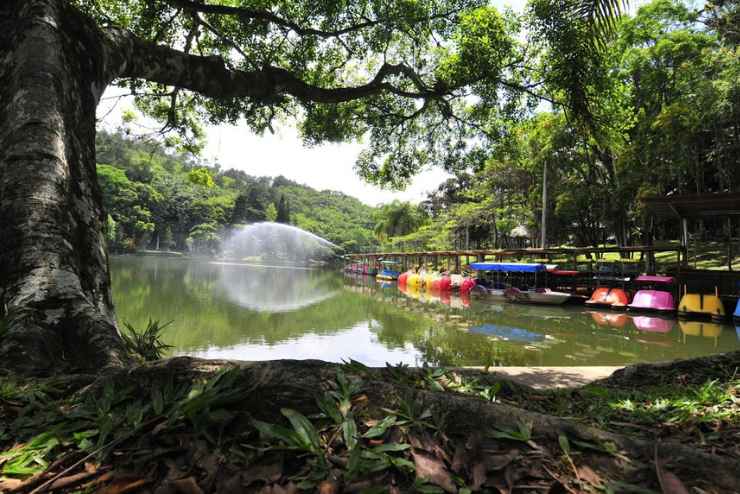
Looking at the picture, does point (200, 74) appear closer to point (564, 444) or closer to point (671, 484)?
point (564, 444)

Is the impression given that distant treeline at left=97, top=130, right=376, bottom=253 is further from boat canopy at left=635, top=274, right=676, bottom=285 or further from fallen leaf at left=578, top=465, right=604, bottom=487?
fallen leaf at left=578, top=465, right=604, bottom=487

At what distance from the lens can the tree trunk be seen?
2215mm

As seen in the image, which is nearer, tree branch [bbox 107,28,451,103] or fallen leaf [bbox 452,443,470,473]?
fallen leaf [bbox 452,443,470,473]

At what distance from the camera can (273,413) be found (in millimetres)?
1492

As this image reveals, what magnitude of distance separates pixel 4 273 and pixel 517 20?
8.31 m

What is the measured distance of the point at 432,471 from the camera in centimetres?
124

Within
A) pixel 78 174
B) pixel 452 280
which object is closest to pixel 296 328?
pixel 78 174

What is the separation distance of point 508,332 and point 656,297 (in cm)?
756

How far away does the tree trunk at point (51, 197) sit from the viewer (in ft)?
7.27

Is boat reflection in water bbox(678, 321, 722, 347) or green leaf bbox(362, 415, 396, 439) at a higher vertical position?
green leaf bbox(362, 415, 396, 439)

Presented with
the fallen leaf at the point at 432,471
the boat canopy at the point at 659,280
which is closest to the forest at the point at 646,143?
the boat canopy at the point at 659,280

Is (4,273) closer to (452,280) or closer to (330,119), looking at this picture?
A: (330,119)

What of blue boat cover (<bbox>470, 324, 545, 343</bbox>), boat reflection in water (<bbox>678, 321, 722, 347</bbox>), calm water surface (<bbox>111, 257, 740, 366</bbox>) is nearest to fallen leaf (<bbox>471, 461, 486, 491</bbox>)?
calm water surface (<bbox>111, 257, 740, 366</bbox>)

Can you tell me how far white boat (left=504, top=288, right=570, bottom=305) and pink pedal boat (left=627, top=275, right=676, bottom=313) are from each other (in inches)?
111
